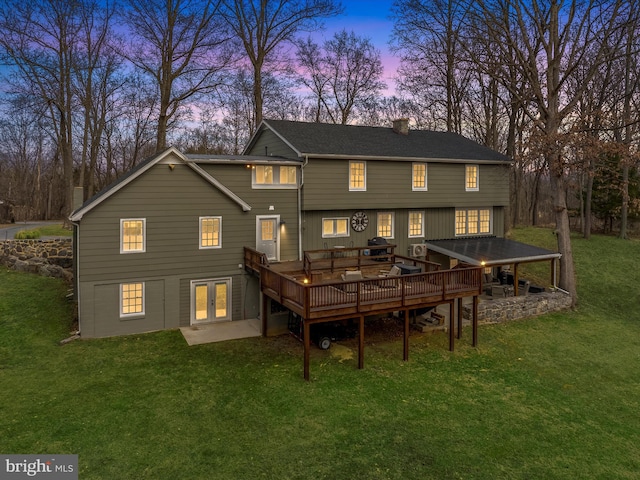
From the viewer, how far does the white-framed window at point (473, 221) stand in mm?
22266

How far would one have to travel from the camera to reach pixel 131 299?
14.9 meters

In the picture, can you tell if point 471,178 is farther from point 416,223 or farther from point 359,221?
point 359,221

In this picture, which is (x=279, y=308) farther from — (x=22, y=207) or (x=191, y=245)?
(x=22, y=207)

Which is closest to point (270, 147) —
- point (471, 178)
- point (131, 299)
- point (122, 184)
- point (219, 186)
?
point (219, 186)

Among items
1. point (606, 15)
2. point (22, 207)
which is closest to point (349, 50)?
point (606, 15)

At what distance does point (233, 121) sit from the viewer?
3825 cm

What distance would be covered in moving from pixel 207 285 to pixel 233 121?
25786mm

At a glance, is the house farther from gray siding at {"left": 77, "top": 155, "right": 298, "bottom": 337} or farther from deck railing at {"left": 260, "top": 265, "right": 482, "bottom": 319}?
deck railing at {"left": 260, "top": 265, "right": 482, "bottom": 319}

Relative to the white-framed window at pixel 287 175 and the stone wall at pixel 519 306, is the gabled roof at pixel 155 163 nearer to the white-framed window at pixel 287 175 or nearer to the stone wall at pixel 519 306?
the white-framed window at pixel 287 175

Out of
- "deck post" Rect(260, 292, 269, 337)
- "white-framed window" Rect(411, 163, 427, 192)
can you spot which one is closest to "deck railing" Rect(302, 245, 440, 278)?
"deck post" Rect(260, 292, 269, 337)

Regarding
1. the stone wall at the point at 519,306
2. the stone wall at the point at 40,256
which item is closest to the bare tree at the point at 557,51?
the stone wall at the point at 519,306

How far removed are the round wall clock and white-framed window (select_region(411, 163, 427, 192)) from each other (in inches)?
119

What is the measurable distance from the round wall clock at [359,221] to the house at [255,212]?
51 millimetres

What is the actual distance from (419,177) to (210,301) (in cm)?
1172
